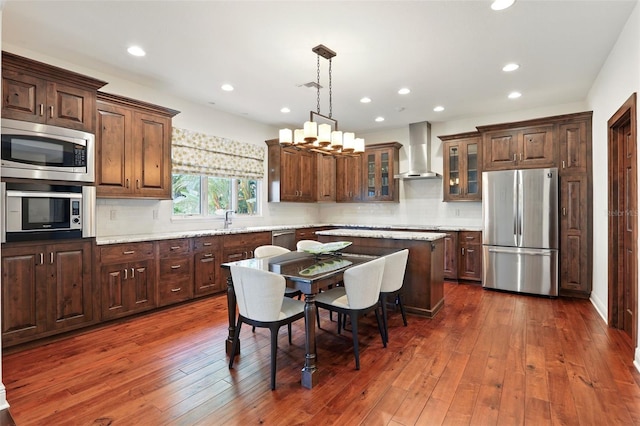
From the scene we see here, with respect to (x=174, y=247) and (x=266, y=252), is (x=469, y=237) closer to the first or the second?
(x=266, y=252)

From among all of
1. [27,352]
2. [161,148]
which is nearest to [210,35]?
[161,148]

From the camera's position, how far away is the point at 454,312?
4020mm

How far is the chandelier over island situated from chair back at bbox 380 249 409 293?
1.26 m

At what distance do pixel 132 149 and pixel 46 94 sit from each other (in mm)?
955

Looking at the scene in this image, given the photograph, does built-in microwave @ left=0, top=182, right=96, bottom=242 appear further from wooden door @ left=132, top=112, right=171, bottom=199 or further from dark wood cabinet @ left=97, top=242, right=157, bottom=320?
wooden door @ left=132, top=112, right=171, bottom=199

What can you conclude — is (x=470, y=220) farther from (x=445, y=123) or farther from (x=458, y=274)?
(x=445, y=123)

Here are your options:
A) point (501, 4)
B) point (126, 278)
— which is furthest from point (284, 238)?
point (501, 4)

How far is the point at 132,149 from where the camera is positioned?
393 centimetres

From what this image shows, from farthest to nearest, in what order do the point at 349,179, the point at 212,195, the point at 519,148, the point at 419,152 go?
the point at 349,179, the point at 419,152, the point at 212,195, the point at 519,148

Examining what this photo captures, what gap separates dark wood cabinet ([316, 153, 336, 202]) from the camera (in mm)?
6848

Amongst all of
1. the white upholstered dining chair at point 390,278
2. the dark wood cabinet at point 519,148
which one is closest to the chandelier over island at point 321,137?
the white upholstered dining chair at point 390,278

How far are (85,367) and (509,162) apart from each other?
566 cm

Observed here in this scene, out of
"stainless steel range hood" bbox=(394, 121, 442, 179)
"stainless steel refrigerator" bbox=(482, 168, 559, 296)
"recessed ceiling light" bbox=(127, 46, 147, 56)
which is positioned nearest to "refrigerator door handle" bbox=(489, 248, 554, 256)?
"stainless steel refrigerator" bbox=(482, 168, 559, 296)

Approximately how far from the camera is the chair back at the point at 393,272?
123 inches
